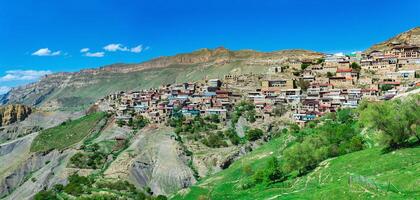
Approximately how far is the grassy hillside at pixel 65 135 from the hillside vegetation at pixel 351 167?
5648cm

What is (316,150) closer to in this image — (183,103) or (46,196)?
(46,196)

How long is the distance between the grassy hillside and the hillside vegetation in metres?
56.5

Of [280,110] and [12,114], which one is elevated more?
[280,110]

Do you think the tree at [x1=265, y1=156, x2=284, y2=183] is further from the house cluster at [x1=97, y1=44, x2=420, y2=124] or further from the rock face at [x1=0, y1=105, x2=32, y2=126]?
the rock face at [x1=0, y1=105, x2=32, y2=126]

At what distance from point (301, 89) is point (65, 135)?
5814 centimetres

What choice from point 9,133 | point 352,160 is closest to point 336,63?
point 352,160

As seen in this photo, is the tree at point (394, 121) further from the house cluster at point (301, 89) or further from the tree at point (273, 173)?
the house cluster at point (301, 89)

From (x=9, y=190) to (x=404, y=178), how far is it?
84.3 m

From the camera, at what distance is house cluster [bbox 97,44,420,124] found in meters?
77.2

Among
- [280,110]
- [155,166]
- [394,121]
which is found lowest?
[155,166]

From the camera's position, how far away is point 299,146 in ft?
132

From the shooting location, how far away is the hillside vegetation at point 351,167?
22.1 m

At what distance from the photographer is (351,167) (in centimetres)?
2959

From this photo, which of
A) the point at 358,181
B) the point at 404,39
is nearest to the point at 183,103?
the point at 404,39
